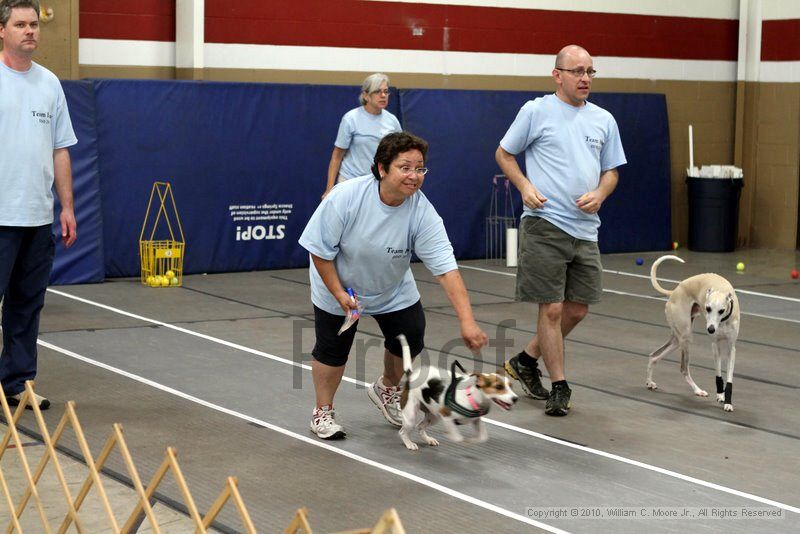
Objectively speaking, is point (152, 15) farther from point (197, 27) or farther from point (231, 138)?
point (231, 138)

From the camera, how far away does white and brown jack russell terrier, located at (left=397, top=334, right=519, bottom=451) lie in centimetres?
486

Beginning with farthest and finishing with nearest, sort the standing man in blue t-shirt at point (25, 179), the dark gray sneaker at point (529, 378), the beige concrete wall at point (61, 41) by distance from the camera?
1. the beige concrete wall at point (61, 41)
2. the dark gray sneaker at point (529, 378)
3. the standing man in blue t-shirt at point (25, 179)

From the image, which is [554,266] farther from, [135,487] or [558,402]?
[135,487]

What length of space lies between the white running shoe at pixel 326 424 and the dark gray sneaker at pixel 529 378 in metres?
1.32

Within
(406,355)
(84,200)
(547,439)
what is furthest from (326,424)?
(84,200)

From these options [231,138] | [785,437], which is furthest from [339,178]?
[785,437]

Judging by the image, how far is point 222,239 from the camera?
11078 mm

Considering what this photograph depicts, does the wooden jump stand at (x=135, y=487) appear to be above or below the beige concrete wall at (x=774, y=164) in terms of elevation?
below

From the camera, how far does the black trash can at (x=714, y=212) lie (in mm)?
13578

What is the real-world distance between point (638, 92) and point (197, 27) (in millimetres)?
5421

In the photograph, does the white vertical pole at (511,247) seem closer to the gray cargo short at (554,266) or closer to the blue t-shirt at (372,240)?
the gray cargo short at (554,266)

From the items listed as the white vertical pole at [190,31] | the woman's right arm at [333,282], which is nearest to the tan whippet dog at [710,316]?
the woman's right arm at [333,282]

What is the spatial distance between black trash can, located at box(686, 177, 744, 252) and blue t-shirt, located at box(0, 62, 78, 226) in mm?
9515

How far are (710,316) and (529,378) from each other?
1.03m
